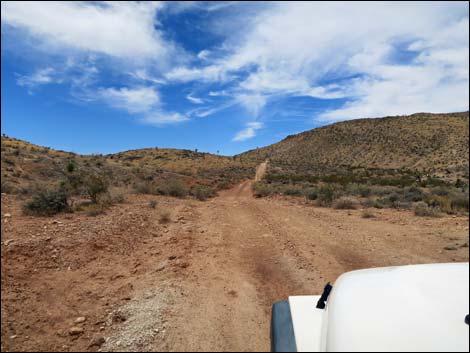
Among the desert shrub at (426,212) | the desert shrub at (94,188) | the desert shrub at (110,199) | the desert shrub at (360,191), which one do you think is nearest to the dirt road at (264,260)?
the desert shrub at (426,212)

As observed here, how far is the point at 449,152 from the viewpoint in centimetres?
5778

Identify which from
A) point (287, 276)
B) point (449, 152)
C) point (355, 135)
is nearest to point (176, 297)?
point (287, 276)

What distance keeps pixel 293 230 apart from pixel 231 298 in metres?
4.50

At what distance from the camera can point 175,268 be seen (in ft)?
19.4

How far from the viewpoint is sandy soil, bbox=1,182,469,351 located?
Result: 381cm

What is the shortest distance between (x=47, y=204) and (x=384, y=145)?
2867 inches

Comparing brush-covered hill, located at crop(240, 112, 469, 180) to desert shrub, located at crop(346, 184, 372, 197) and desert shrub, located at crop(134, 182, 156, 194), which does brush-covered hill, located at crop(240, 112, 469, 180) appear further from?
desert shrub, located at crop(134, 182, 156, 194)

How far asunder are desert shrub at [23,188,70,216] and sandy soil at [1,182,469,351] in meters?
0.40

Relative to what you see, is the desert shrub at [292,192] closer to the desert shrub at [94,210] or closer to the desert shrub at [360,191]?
the desert shrub at [360,191]

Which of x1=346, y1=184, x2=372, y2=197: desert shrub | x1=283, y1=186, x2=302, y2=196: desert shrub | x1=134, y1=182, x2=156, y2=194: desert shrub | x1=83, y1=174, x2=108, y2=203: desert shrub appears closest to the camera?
x1=83, y1=174, x2=108, y2=203: desert shrub

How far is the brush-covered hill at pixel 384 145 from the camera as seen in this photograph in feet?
188

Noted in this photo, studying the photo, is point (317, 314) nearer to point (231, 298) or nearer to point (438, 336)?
point (438, 336)

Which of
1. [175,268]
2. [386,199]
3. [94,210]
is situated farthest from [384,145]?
[175,268]

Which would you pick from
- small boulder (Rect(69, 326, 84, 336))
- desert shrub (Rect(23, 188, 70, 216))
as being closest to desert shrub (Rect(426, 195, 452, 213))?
small boulder (Rect(69, 326, 84, 336))
